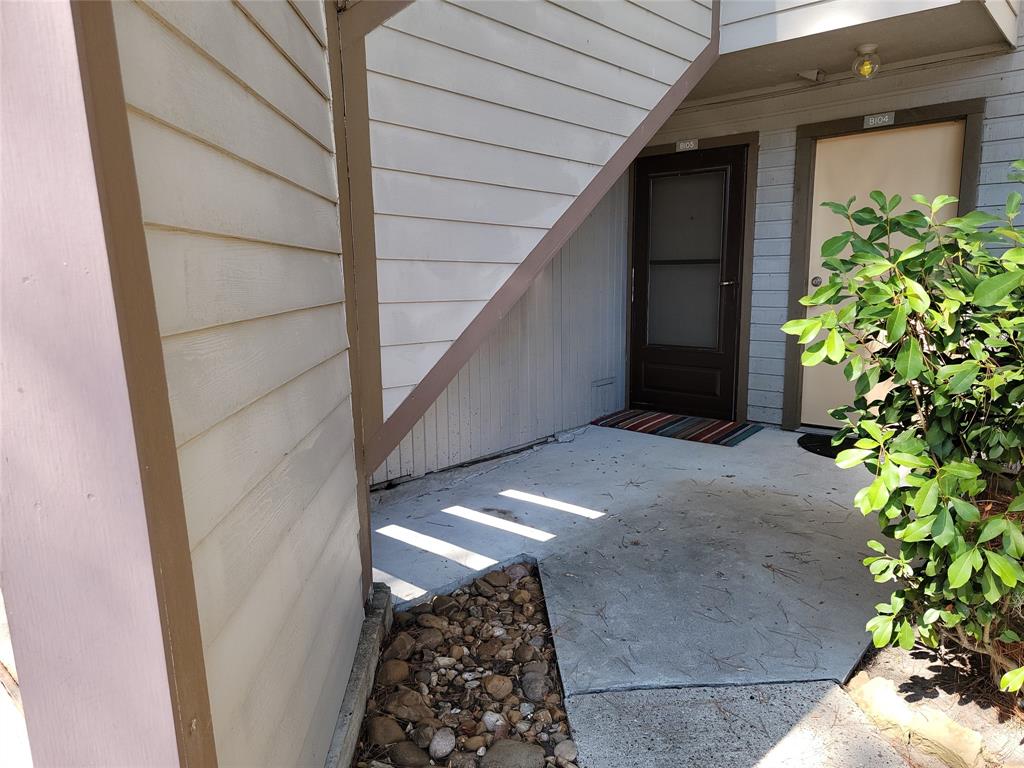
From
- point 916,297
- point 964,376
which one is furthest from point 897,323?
point 964,376

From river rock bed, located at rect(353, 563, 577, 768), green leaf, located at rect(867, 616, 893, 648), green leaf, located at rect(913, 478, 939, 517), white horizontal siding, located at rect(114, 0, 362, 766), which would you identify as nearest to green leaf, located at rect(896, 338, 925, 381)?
green leaf, located at rect(913, 478, 939, 517)

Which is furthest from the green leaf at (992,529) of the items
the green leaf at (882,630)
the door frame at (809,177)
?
the door frame at (809,177)

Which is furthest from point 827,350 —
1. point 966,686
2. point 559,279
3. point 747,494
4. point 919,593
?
point 559,279

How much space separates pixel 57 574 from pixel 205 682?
0.24 m

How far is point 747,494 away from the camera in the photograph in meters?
3.47

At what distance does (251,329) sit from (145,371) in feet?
1.31

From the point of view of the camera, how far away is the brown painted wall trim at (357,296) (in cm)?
173

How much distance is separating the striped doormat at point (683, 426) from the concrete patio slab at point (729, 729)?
9.01 ft

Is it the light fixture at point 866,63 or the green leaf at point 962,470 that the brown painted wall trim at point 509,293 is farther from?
the green leaf at point 962,470

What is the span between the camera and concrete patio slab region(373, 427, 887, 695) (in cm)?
203

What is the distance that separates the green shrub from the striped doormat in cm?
273

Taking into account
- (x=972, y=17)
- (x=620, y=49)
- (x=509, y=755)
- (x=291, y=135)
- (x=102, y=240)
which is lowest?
(x=509, y=755)

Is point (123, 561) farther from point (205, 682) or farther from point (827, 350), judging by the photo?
point (827, 350)

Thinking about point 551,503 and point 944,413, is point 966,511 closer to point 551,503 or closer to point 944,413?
point 944,413
